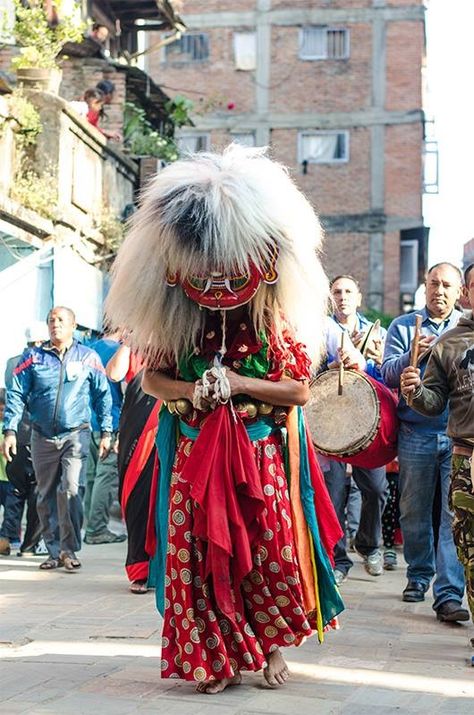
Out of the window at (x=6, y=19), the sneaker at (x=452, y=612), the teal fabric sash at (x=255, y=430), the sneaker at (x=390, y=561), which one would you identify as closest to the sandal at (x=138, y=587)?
the sneaker at (x=452, y=612)

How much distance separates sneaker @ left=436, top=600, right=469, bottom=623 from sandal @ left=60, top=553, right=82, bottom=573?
3.51 m

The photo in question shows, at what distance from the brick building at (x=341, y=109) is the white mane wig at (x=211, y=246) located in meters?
32.8

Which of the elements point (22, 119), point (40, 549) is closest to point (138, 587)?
point (40, 549)

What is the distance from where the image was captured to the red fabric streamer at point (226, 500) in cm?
530

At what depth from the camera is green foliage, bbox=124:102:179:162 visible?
22578 mm

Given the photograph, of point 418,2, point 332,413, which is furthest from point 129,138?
point 418,2

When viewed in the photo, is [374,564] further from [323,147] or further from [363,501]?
[323,147]

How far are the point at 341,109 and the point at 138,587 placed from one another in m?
31.9

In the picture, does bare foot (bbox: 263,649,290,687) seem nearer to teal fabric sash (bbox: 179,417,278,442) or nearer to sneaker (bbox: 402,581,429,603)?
teal fabric sash (bbox: 179,417,278,442)

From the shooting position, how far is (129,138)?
74.5ft

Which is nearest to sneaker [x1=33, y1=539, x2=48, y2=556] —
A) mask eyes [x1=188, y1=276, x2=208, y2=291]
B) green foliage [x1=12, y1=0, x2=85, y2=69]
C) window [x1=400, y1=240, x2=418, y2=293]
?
mask eyes [x1=188, y1=276, x2=208, y2=291]

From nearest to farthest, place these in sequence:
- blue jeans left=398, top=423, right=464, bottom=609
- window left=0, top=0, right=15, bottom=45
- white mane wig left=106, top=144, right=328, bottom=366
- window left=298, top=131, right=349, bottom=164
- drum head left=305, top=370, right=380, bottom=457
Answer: white mane wig left=106, top=144, right=328, bottom=366
blue jeans left=398, top=423, right=464, bottom=609
drum head left=305, top=370, right=380, bottom=457
window left=0, top=0, right=15, bottom=45
window left=298, top=131, right=349, bottom=164

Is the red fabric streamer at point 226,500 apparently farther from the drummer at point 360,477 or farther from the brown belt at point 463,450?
the drummer at point 360,477

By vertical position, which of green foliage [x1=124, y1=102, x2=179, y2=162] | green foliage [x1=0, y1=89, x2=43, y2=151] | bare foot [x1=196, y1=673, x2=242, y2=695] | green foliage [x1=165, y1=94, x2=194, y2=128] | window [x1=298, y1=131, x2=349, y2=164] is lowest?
bare foot [x1=196, y1=673, x2=242, y2=695]
